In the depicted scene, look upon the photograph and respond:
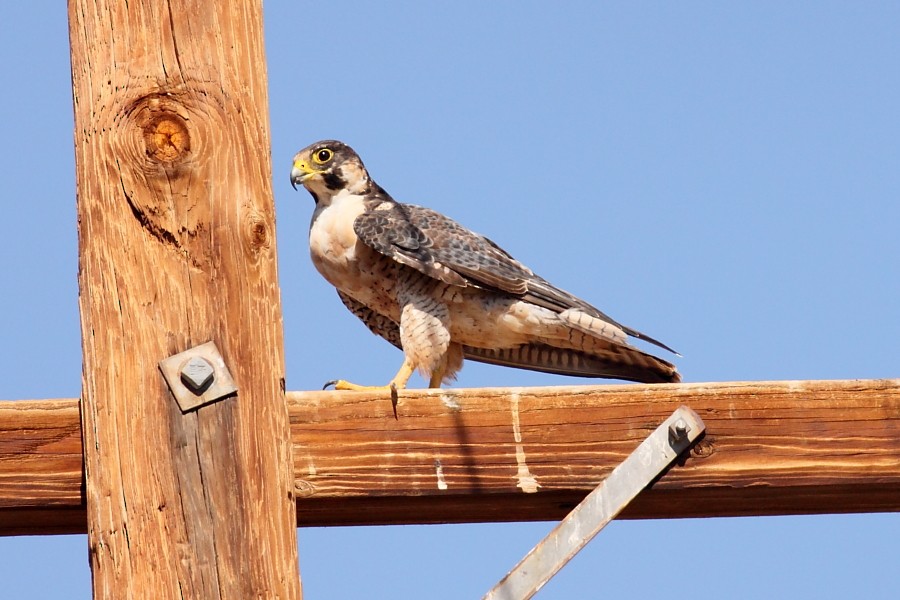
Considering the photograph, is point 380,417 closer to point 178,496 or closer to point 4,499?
point 178,496

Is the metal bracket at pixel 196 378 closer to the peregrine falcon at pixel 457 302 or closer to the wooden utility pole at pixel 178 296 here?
the wooden utility pole at pixel 178 296

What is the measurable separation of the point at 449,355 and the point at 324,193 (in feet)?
3.19

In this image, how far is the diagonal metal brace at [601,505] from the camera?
6.96ft

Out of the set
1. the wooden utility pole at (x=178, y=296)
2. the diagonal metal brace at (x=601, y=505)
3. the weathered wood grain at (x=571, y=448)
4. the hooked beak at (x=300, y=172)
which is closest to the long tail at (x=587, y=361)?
the hooked beak at (x=300, y=172)

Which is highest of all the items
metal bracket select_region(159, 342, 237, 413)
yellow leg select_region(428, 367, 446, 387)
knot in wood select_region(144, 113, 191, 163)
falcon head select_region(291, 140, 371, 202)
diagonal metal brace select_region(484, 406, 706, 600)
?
falcon head select_region(291, 140, 371, 202)

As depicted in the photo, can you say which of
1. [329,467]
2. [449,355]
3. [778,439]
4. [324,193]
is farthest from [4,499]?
[324,193]

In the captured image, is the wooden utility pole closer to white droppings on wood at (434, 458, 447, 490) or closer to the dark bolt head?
the dark bolt head

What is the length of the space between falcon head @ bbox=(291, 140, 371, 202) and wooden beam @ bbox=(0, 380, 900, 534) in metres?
3.10

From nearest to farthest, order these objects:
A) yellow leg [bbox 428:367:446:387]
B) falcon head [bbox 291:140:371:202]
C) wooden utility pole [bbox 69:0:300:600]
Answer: wooden utility pole [bbox 69:0:300:600]
yellow leg [bbox 428:367:446:387]
falcon head [bbox 291:140:371:202]

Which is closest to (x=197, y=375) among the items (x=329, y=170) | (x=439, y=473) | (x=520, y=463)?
(x=439, y=473)

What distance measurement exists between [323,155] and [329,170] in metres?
0.10

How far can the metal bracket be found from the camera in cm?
201

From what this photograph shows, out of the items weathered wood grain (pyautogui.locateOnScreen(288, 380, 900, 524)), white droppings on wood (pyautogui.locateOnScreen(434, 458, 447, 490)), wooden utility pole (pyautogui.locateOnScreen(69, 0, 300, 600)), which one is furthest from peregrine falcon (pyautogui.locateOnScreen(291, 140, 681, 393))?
wooden utility pole (pyautogui.locateOnScreen(69, 0, 300, 600))

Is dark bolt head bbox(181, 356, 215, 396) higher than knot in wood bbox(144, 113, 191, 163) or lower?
lower
